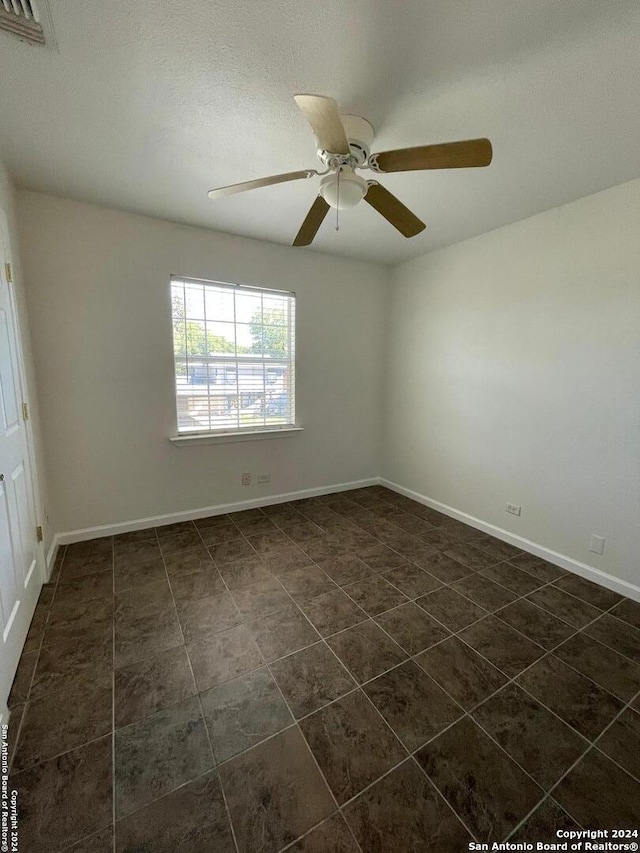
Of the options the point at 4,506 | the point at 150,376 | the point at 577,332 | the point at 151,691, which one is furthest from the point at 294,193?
the point at 151,691

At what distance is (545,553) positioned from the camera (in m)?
2.54

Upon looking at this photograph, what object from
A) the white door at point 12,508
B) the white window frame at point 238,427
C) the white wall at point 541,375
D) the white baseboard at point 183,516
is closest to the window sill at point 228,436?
the white window frame at point 238,427

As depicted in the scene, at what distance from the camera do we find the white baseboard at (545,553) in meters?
2.15

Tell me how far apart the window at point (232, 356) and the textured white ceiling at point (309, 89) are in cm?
91

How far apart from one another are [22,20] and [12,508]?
1.95m

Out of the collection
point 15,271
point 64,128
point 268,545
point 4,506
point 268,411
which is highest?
point 64,128

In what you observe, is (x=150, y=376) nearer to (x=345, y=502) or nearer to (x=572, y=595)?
(x=345, y=502)

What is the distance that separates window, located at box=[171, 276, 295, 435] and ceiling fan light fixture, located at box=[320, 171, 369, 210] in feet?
5.47

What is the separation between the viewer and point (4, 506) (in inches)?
61.1

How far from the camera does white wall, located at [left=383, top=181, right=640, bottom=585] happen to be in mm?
2119

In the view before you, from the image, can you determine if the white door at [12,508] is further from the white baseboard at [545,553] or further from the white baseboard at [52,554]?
the white baseboard at [545,553]

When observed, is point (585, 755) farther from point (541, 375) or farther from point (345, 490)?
point (345, 490)

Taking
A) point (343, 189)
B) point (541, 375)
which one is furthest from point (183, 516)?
point (541, 375)

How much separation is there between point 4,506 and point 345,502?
272 centimetres
